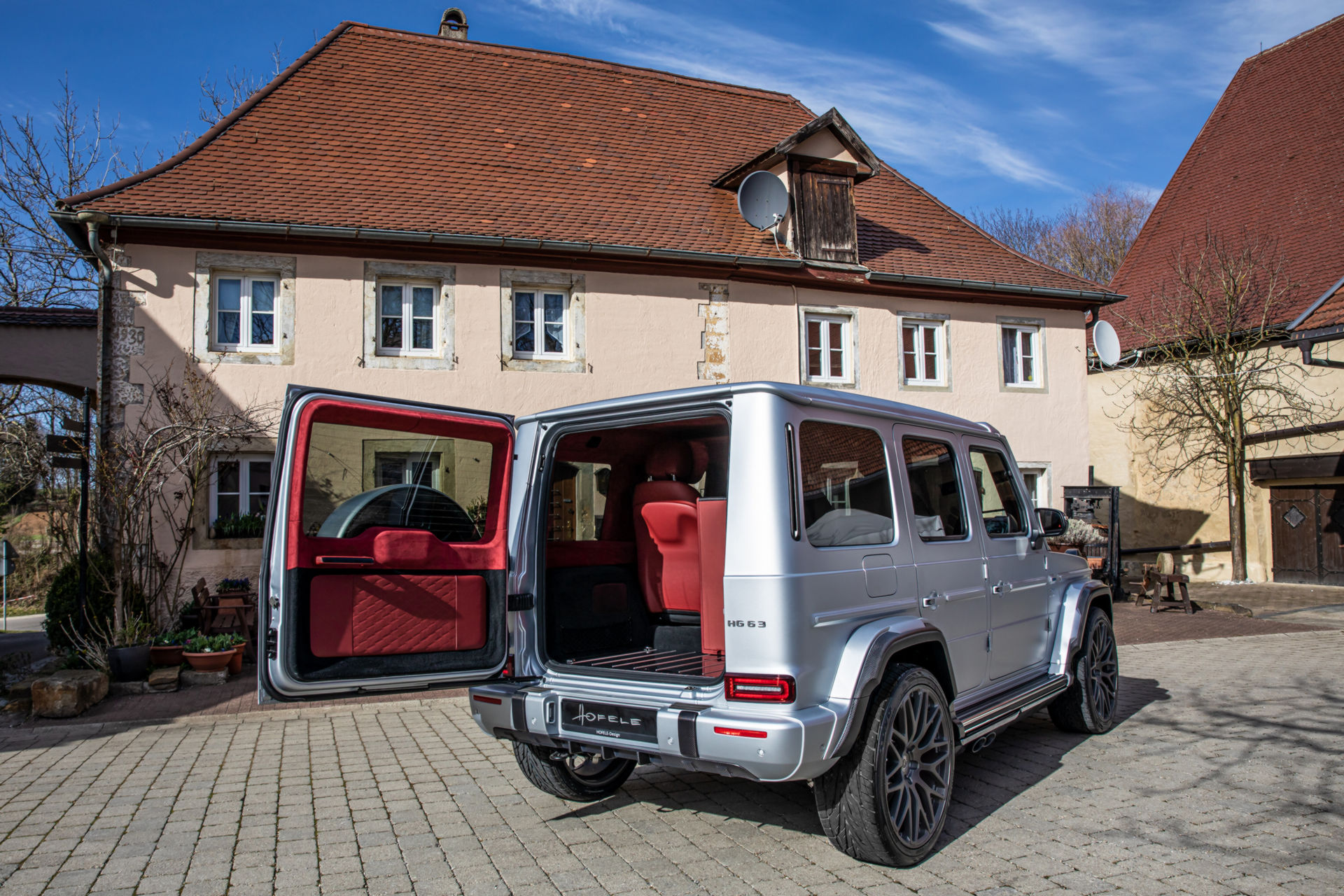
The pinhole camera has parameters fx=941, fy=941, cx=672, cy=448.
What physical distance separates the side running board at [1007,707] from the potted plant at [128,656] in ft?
24.9

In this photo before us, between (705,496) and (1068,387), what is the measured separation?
13333 millimetres

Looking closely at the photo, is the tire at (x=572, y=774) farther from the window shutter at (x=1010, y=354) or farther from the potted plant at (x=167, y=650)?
the window shutter at (x=1010, y=354)

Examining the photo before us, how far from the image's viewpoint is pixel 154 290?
11328mm

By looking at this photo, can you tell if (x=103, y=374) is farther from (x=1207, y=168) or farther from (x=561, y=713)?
(x=1207, y=168)

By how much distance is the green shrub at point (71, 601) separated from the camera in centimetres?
923

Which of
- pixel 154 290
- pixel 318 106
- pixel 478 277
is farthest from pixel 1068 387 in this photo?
pixel 154 290

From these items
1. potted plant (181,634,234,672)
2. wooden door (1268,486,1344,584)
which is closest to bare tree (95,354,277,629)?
potted plant (181,634,234,672)

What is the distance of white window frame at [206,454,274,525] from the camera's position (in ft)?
36.7

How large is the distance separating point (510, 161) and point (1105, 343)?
11032 millimetres

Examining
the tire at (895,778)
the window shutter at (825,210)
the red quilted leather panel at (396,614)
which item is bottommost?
the tire at (895,778)

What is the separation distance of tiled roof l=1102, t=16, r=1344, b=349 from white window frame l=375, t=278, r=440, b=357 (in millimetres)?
15699

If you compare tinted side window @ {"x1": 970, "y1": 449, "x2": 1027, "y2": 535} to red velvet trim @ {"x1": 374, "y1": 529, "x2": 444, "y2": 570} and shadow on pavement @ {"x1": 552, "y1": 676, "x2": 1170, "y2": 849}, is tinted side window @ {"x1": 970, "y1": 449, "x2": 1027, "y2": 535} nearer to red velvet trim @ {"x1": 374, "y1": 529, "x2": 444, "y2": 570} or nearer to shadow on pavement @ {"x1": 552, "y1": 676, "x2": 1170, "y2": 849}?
shadow on pavement @ {"x1": 552, "y1": 676, "x2": 1170, "y2": 849}

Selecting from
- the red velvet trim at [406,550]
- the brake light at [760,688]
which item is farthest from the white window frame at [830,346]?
the brake light at [760,688]

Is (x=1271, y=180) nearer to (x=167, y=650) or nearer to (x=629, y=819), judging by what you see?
(x=629, y=819)
